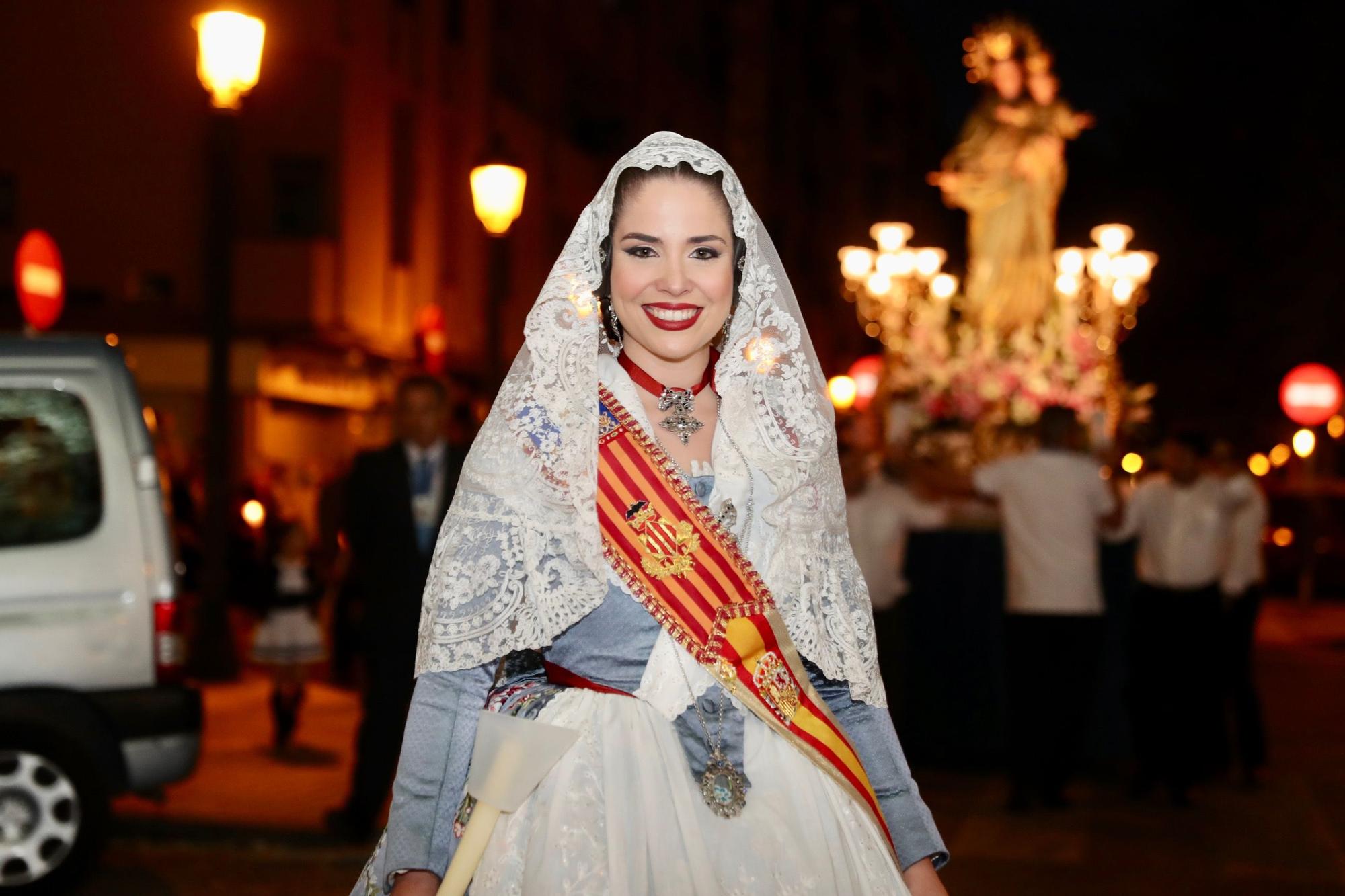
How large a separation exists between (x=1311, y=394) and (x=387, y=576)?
47.4 feet

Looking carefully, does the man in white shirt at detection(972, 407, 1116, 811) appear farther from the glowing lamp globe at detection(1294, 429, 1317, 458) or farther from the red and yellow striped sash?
the glowing lamp globe at detection(1294, 429, 1317, 458)

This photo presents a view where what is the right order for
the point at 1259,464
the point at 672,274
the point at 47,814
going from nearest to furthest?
the point at 672,274 < the point at 47,814 < the point at 1259,464

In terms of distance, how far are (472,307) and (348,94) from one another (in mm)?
6303

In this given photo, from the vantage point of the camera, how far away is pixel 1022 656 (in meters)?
9.16

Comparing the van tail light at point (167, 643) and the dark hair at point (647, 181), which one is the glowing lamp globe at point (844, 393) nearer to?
the van tail light at point (167, 643)

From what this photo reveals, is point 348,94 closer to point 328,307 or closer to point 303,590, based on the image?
point 328,307

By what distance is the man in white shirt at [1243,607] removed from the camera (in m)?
9.91

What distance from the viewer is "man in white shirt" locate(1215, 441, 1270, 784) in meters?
9.91

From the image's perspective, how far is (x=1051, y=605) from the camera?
9.02m

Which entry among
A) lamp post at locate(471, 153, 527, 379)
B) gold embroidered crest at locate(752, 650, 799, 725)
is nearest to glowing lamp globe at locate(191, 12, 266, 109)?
lamp post at locate(471, 153, 527, 379)

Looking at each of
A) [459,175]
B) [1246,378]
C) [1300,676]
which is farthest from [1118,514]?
[1246,378]

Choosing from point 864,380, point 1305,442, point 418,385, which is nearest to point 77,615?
point 418,385

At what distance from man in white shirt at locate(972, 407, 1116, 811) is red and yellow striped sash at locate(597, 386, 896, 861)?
21.0 feet

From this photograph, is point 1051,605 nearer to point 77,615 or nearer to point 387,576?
point 387,576
